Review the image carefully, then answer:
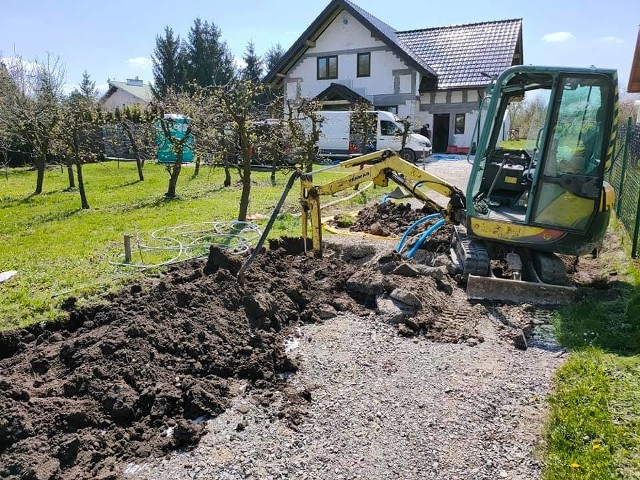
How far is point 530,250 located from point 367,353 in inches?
116

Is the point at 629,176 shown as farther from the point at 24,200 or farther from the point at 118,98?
the point at 118,98

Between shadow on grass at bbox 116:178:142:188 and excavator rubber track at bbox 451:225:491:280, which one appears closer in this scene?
excavator rubber track at bbox 451:225:491:280

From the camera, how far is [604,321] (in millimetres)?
5352

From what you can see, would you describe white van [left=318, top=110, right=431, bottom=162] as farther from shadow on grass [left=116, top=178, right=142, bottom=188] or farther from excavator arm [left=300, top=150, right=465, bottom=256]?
excavator arm [left=300, top=150, right=465, bottom=256]

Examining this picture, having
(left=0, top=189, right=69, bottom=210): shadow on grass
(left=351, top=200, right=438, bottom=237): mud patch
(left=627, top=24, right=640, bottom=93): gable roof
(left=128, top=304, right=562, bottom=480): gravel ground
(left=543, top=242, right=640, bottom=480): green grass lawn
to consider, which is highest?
(left=627, top=24, right=640, bottom=93): gable roof

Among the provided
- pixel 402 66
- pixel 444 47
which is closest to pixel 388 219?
pixel 402 66

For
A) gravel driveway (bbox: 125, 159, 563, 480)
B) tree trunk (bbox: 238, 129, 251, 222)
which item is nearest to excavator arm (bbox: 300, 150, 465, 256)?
gravel driveway (bbox: 125, 159, 563, 480)

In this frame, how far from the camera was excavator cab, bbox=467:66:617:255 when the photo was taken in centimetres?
564

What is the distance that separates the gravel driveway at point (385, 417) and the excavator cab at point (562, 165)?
1667mm

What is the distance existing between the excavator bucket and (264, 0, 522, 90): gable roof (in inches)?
818

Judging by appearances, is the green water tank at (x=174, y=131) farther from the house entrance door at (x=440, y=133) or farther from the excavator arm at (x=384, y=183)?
the house entrance door at (x=440, y=133)

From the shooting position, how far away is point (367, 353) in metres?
4.81

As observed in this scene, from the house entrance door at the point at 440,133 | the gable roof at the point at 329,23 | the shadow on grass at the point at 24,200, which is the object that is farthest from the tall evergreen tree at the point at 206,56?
the shadow on grass at the point at 24,200

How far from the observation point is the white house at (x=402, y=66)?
2561 centimetres
